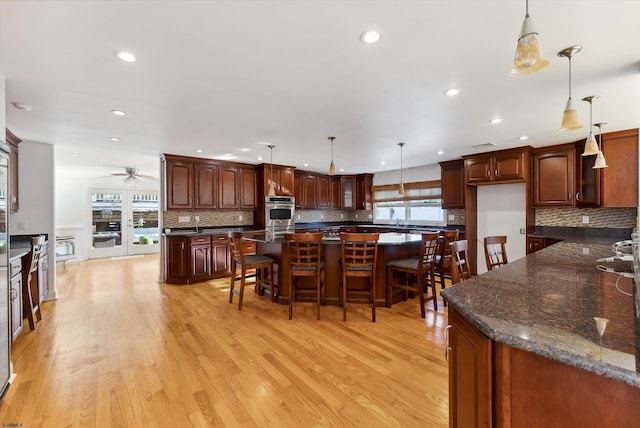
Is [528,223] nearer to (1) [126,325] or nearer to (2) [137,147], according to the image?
(1) [126,325]

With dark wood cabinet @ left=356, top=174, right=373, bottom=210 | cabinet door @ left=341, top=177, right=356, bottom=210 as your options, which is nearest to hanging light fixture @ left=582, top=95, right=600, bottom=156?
dark wood cabinet @ left=356, top=174, right=373, bottom=210

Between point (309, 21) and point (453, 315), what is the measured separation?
65.9 inches

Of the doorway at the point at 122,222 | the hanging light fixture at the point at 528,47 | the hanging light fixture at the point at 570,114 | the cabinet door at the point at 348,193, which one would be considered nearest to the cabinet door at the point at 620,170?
the hanging light fixture at the point at 570,114

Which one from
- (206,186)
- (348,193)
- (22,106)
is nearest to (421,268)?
(206,186)

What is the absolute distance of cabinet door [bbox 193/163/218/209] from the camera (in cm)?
534

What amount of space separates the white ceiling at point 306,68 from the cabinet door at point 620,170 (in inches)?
14.8

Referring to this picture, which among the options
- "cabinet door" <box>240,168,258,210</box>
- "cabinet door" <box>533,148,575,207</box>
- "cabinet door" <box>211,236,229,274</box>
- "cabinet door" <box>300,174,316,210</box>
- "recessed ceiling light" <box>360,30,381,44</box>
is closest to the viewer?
"recessed ceiling light" <box>360,30,381,44</box>

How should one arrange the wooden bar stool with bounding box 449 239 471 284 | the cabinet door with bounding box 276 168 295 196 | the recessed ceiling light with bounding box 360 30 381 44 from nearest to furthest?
1. the recessed ceiling light with bounding box 360 30 381 44
2. the wooden bar stool with bounding box 449 239 471 284
3. the cabinet door with bounding box 276 168 295 196

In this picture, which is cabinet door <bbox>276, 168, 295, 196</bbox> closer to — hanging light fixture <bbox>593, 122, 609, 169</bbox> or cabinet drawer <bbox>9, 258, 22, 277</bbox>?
cabinet drawer <bbox>9, 258, 22, 277</bbox>

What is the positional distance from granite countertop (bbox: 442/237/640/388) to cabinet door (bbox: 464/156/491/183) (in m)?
3.39

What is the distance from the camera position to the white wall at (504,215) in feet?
16.1

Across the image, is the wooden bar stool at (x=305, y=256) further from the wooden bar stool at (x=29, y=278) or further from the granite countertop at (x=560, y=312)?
the wooden bar stool at (x=29, y=278)

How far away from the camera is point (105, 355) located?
2.47 m

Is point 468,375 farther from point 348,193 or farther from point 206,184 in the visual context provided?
→ point 348,193
